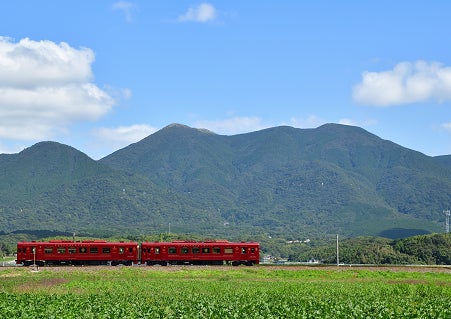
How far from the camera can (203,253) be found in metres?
89.2

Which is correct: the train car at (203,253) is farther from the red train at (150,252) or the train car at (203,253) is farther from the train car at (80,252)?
the train car at (80,252)

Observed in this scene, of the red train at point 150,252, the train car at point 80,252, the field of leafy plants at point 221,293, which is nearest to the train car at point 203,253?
the red train at point 150,252

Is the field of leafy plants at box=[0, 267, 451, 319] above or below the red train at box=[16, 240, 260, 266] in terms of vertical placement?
below

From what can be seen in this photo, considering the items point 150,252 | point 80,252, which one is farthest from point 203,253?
point 80,252

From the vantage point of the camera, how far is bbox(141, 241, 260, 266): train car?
8919 cm

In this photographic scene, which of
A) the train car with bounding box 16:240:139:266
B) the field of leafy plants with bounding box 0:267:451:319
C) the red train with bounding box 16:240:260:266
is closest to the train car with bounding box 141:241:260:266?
the red train with bounding box 16:240:260:266

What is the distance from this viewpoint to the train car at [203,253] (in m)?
89.2

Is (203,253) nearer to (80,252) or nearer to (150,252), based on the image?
(150,252)

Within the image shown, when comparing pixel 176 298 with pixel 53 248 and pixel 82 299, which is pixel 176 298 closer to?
pixel 82 299

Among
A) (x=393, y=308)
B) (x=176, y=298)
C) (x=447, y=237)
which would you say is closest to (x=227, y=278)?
(x=176, y=298)

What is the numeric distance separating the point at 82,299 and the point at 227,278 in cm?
2612

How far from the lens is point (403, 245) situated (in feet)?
570

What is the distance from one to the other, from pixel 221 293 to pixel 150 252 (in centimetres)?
3850

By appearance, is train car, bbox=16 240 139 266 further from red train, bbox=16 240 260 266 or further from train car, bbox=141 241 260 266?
train car, bbox=141 241 260 266
